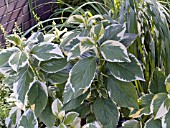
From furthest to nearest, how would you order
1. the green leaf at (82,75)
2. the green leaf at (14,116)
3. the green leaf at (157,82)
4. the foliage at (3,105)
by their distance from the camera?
the foliage at (3,105)
the green leaf at (14,116)
the green leaf at (157,82)
the green leaf at (82,75)

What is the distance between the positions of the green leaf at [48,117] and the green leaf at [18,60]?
8.3 inches

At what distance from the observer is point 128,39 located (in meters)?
1.17

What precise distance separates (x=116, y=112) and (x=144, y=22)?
464 millimetres

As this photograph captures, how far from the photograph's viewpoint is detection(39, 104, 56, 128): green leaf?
121 centimetres

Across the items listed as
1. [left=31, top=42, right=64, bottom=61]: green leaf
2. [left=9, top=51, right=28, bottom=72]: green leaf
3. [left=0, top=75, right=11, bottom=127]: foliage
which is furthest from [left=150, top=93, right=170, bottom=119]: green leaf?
[left=0, top=75, right=11, bottom=127]: foliage

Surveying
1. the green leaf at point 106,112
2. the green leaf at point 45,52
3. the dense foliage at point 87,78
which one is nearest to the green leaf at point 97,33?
the dense foliage at point 87,78

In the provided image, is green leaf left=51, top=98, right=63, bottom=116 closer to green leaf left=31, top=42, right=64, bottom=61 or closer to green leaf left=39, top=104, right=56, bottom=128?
green leaf left=39, top=104, right=56, bottom=128

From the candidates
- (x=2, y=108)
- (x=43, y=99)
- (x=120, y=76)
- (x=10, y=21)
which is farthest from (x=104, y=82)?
(x=10, y=21)

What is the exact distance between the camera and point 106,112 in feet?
3.88

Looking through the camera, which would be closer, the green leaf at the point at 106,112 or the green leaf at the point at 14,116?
the green leaf at the point at 106,112

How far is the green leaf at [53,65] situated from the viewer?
1.16 meters

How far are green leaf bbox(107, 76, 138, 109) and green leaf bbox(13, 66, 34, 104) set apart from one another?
10.9 inches

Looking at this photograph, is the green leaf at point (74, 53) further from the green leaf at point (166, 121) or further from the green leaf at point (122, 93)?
the green leaf at point (166, 121)

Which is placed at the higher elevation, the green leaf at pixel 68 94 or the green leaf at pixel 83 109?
the green leaf at pixel 68 94
